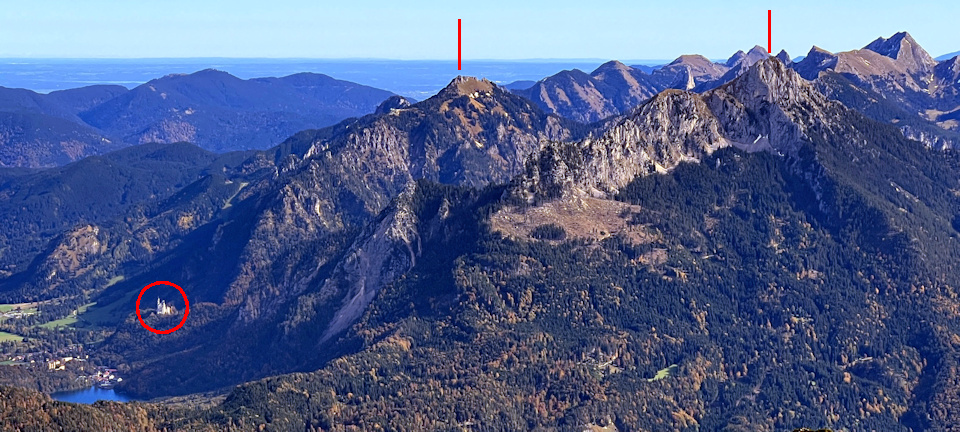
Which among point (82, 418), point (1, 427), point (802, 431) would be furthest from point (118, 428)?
point (802, 431)

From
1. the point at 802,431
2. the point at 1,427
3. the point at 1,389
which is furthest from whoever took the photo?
the point at 1,389

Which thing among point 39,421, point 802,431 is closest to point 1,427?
point 39,421

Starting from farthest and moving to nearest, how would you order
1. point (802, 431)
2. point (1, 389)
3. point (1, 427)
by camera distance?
point (1, 389)
point (1, 427)
point (802, 431)

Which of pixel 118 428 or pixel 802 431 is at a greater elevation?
pixel 802 431

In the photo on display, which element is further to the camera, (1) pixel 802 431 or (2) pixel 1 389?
(2) pixel 1 389

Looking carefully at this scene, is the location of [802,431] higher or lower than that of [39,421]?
higher

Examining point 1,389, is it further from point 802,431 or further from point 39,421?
point 802,431

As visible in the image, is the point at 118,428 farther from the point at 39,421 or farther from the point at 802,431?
the point at 802,431

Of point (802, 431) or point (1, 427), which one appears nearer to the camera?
point (802, 431)
